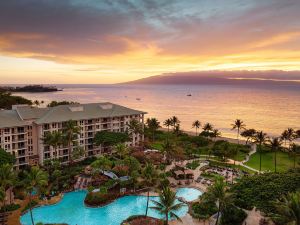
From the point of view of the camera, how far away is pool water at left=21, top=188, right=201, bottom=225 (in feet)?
125

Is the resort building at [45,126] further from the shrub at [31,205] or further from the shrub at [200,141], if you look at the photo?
the shrub at [200,141]

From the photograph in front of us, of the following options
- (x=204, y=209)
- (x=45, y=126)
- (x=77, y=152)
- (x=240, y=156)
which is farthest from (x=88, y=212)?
(x=240, y=156)

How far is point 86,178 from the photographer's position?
169ft

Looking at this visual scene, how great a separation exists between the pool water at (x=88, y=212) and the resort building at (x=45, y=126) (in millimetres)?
17351

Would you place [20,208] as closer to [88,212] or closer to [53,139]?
[88,212]

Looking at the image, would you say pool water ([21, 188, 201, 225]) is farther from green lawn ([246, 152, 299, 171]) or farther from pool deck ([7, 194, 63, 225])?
green lawn ([246, 152, 299, 171])

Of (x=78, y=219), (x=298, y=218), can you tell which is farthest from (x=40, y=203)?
(x=298, y=218)

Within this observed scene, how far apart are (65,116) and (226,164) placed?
40.5 meters

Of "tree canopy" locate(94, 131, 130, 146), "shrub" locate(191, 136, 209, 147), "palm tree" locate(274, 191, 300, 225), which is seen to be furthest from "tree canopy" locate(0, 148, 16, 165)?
"shrub" locate(191, 136, 209, 147)

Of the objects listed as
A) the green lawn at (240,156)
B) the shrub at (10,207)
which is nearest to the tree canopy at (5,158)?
the shrub at (10,207)

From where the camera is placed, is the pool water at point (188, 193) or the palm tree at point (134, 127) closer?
the pool water at point (188, 193)

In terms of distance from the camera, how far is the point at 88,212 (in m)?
40.4

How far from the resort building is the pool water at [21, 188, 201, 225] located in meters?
17.4

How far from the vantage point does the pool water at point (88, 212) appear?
125 ft
